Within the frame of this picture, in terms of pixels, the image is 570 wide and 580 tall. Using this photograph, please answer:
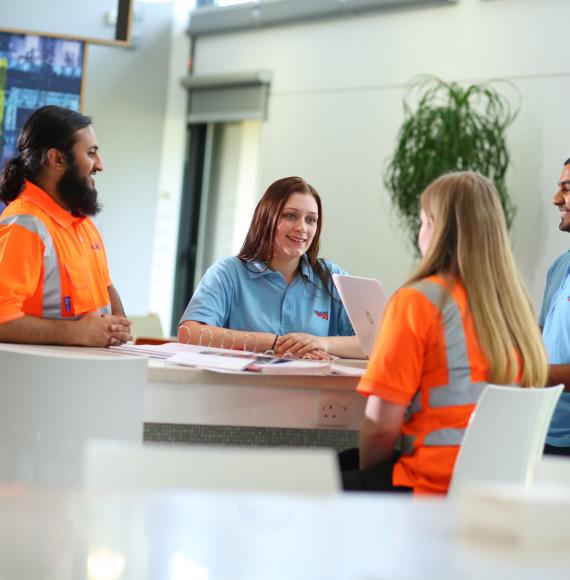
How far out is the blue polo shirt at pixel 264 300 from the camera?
3578mm

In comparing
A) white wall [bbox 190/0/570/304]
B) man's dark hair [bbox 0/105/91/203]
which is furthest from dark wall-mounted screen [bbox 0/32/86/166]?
man's dark hair [bbox 0/105/91/203]

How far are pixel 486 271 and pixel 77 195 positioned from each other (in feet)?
4.81

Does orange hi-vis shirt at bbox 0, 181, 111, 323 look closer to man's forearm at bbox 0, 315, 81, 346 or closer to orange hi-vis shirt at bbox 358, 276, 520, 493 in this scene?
man's forearm at bbox 0, 315, 81, 346

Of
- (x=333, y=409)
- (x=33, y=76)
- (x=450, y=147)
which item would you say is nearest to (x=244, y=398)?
(x=333, y=409)

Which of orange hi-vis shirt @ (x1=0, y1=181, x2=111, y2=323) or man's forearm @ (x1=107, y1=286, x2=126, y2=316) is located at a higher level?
orange hi-vis shirt @ (x1=0, y1=181, x2=111, y2=323)

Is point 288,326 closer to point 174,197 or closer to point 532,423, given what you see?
point 532,423

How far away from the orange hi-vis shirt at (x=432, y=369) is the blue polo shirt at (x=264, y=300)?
1.27 m

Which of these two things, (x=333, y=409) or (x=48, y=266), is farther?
(x=48, y=266)

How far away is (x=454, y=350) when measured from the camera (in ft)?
7.50

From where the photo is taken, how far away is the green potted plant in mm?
5660

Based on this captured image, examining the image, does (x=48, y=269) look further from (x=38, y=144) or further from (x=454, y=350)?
(x=454, y=350)

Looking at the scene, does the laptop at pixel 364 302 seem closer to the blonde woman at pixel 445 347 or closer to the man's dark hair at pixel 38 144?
the blonde woman at pixel 445 347

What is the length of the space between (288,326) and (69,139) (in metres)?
1.02

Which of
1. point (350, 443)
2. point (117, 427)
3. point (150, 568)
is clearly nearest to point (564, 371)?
point (350, 443)
